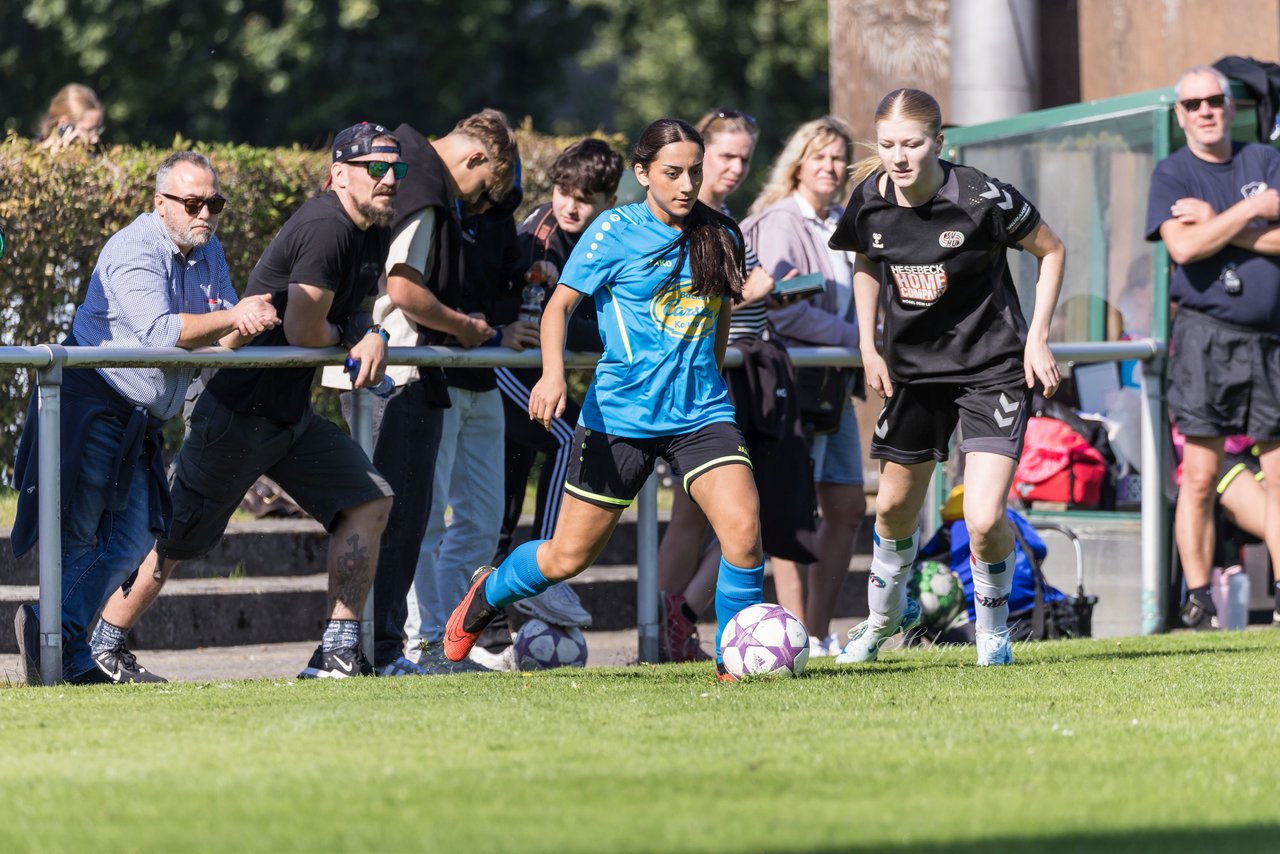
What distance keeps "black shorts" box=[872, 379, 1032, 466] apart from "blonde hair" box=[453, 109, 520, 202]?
173 centimetres

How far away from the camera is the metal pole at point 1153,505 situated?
9.84 metres

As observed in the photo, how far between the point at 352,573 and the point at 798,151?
117 inches

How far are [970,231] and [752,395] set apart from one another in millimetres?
1445

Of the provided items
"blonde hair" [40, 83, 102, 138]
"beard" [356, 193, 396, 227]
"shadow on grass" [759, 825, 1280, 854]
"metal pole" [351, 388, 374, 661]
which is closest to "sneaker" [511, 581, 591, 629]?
"metal pole" [351, 388, 374, 661]

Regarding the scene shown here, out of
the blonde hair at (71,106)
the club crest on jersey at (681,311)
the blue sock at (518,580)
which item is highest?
the blonde hair at (71,106)

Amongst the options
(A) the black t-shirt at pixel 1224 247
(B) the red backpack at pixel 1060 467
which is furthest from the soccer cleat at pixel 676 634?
(A) the black t-shirt at pixel 1224 247

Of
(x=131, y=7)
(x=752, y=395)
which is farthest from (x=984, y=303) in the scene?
(x=131, y=7)

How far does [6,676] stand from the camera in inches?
305

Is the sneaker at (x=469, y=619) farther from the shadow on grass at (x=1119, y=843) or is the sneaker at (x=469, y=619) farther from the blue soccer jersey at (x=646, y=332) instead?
the shadow on grass at (x=1119, y=843)

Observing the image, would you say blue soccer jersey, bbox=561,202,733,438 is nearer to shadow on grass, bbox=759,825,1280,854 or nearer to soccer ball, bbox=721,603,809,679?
soccer ball, bbox=721,603,809,679

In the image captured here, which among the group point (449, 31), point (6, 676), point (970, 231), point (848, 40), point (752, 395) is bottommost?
point (6, 676)

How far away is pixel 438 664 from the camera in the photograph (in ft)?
26.7

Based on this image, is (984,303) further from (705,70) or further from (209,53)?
(705,70)

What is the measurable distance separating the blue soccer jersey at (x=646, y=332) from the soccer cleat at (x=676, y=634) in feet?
5.62
